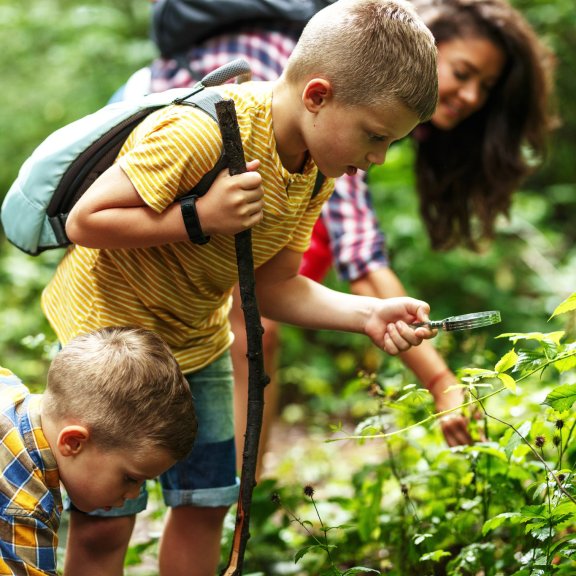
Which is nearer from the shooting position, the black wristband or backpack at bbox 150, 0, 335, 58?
the black wristband

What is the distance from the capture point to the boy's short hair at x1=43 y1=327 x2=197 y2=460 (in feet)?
6.49

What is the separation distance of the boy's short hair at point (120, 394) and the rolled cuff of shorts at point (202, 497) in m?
0.51

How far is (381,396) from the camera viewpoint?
2592mm

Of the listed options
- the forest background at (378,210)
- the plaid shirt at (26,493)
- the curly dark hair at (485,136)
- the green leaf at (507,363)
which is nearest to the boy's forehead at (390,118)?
the green leaf at (507,363)

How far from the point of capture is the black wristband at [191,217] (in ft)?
6.53

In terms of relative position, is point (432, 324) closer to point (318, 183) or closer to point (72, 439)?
point (318, 183)

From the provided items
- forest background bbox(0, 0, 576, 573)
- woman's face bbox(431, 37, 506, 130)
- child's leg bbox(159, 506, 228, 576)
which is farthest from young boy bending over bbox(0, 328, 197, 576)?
forest background bbox(0, 0, 576, 573)

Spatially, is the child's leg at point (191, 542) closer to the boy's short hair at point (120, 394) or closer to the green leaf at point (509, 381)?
the boy's short hair at point (120, 394)

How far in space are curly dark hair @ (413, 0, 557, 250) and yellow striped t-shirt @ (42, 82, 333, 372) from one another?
1.62 m

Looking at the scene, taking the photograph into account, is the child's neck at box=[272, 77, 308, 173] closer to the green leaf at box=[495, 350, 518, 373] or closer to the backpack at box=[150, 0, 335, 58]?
the green leaf at box=[495, 350, 518, 373]

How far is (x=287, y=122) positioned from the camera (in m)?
2.11

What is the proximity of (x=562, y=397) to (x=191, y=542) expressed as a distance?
1222 mm

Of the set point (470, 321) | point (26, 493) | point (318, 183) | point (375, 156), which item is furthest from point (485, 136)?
point (26, 493)

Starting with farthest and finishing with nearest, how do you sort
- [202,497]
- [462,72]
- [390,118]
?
[462,72]
[202,497]
[390,118]
